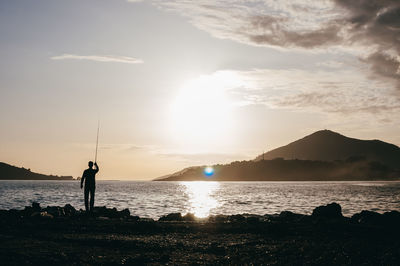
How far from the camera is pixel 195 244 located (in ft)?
43.2

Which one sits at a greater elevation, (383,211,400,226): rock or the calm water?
(383,211,400,226): rock

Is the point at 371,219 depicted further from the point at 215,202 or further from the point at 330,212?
the point at 215,202

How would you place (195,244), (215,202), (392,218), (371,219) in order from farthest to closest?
(215,202)
(371,219)
(392,218)
(195,244)

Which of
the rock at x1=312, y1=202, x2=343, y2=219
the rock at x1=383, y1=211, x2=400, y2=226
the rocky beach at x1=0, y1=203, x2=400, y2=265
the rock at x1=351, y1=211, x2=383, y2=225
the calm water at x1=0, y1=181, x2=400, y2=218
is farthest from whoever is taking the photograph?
the calm water at x1=0, y1=181, x2=400, y2=218

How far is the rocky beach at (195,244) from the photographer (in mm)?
10477

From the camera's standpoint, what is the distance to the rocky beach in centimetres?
1048

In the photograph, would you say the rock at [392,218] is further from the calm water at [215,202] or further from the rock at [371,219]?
the calm water at [215,202]

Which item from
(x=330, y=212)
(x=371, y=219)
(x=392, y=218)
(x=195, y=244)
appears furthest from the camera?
(x=330, y=212)

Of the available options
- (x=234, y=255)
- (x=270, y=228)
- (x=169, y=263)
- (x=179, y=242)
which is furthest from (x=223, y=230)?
(x=169, y=263)

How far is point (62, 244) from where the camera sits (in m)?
12.4

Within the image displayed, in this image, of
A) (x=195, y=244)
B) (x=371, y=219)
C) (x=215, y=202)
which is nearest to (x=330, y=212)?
(x=371, y=219)

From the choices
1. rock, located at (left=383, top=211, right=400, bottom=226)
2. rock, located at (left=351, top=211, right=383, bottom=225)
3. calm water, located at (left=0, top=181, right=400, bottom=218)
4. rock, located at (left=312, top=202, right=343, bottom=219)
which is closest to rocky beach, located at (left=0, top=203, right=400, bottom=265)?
rock, located at (left=383, top=211, right=400, bottom=226)

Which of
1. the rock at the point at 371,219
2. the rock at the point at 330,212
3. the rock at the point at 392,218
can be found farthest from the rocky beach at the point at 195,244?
the rock at the point at 330,212

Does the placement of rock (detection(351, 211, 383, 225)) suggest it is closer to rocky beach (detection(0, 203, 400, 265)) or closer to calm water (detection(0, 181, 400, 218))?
rocky beach (detection(0, 203, 400, 265))
